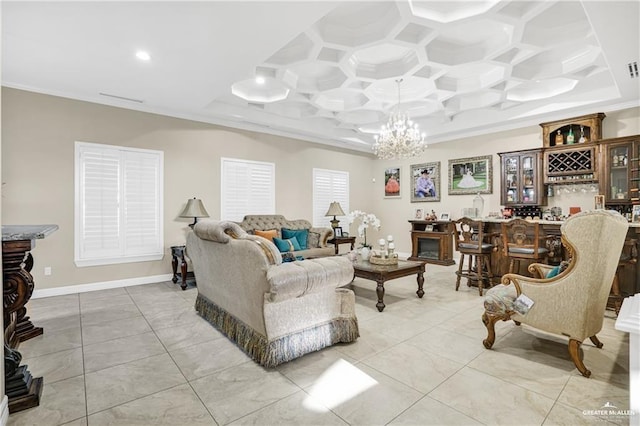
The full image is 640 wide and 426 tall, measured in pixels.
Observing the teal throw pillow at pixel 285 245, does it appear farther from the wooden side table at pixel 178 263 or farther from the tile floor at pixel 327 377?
the tile floor at pixel 327 377

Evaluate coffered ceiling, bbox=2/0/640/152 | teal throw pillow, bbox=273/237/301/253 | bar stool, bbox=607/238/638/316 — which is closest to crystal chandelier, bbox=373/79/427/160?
coffered ceiling, bbox=2/0/640/152

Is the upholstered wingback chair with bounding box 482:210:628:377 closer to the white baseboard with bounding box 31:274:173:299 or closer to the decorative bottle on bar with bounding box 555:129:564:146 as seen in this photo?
the decorative bottle on bar with bounding box 555:129:564:146

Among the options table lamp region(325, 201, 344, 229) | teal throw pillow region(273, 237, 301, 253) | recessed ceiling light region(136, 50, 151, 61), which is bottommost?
teal throw pillow region(273, 237, 301, 253)

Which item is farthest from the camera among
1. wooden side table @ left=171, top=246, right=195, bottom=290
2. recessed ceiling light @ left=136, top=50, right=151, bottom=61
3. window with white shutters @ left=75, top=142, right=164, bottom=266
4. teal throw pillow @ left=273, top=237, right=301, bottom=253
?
teal throw pillow @ left=273, top=237, right=301, bottom=253

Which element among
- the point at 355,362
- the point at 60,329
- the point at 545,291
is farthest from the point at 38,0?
the point at 545,291

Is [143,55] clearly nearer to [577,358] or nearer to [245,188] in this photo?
[245,188]

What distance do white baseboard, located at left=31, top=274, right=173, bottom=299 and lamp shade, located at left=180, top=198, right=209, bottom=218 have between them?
1.16m

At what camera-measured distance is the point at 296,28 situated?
304 cm

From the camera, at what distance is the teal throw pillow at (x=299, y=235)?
19.4 ft

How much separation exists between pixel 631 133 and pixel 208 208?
735 cm

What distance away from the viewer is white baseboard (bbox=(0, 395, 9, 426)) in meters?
1.76

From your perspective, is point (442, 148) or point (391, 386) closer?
point (391, 386)

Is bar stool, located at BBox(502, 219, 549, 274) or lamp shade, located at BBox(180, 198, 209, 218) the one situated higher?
lamp shade, located at BBox(180, 198, 209, 218)

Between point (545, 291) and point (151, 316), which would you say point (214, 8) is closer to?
point (151, 316)
